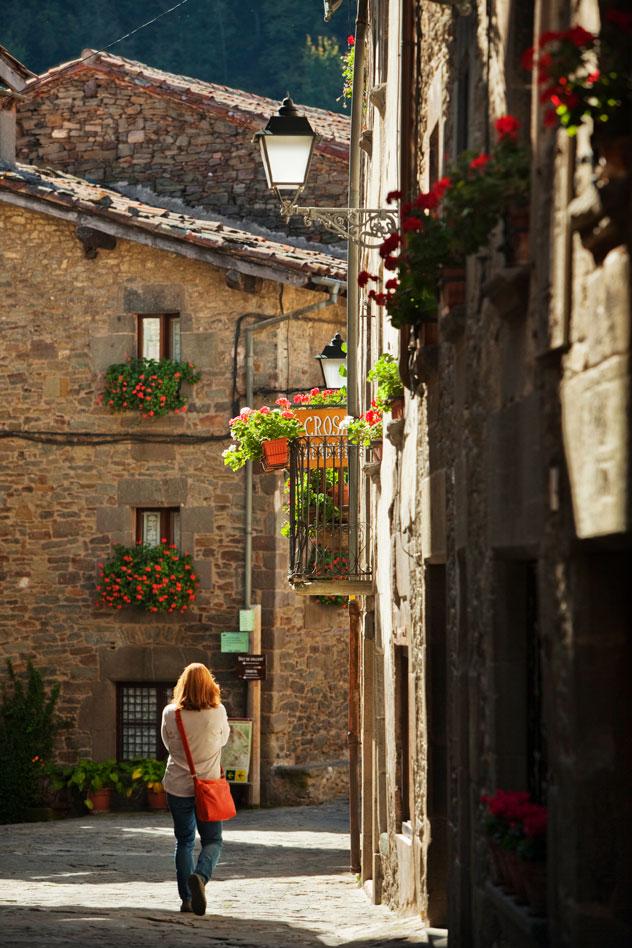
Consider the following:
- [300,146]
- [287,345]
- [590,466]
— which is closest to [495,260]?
[590,466]

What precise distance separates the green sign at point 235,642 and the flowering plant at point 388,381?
8827 mm

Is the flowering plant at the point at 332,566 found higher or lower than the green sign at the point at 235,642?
higher

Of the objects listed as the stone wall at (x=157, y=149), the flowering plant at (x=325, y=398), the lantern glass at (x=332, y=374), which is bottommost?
the flowering plant at (x=325, y=398)

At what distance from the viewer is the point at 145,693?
19094mm

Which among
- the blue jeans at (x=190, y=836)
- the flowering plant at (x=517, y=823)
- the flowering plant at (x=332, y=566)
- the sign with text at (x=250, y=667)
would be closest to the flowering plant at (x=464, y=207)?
the flowering plant at (x=517, y=823)

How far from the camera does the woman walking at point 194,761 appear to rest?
891 cm

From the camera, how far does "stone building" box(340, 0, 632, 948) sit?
4578mm

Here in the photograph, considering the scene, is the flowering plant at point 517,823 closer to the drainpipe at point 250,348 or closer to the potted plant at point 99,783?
the drainpipe at point 250,348

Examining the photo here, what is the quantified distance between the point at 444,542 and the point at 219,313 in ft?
38.6

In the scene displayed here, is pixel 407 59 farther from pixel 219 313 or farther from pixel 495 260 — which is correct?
pixel 219 313

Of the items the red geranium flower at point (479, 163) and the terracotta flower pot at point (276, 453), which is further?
the terracotta flower pot at point (276, 453)

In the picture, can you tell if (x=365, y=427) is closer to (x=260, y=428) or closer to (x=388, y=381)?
(x=260, y=428)

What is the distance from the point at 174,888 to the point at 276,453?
366 centimetres

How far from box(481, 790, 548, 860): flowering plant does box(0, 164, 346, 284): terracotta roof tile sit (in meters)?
13.0
